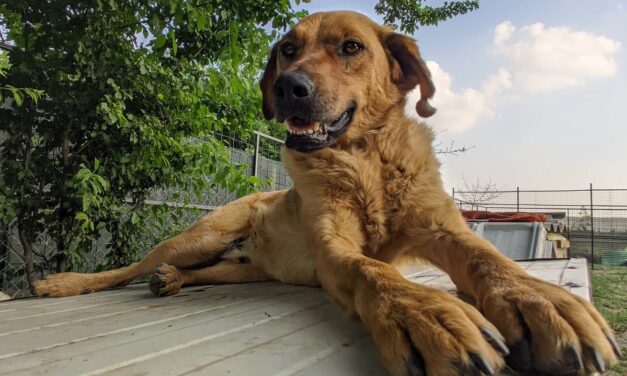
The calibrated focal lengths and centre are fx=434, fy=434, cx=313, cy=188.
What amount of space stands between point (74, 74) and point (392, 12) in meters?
5.58

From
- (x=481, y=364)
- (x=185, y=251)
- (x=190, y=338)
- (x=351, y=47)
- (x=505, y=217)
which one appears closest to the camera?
(x=481, y=364)

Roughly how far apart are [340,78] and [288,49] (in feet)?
1.70

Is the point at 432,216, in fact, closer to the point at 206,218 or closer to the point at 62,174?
the point at 206,218

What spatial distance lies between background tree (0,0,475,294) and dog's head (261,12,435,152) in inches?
36.4

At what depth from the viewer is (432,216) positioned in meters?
2.00

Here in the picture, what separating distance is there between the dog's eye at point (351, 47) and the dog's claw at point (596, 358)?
1.87 m

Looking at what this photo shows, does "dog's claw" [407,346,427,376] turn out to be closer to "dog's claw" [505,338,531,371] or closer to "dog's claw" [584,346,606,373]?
"dog's claw" [505,338,531,371]

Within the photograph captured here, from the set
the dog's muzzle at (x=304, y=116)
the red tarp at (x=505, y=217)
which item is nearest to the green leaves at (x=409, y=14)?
the red tarp at (x=505, y=217)

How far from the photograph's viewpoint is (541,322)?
3.52 feet

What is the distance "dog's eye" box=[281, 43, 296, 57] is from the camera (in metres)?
2.61

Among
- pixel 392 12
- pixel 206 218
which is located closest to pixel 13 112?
pixel 206 218

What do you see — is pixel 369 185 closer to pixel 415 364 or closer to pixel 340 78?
pixel 340 78

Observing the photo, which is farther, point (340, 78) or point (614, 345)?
point (340, 78)

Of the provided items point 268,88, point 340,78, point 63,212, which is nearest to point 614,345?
point 340,78
